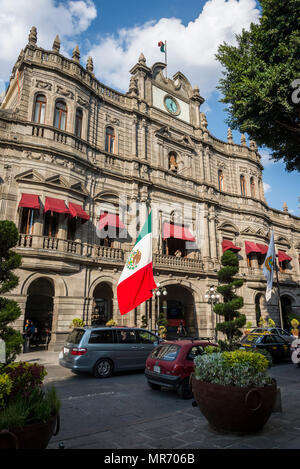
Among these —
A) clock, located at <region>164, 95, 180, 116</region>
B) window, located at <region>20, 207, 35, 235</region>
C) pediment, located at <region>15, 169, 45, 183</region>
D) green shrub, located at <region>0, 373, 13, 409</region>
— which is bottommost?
green shrub, located at <region>0, 373, 13, 409</region>

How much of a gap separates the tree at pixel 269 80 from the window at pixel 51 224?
11351mm

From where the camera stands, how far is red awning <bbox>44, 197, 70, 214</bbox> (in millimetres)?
16844

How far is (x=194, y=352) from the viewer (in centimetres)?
948

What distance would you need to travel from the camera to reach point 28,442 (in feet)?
11.3

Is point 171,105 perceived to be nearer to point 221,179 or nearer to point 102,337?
point 221,179

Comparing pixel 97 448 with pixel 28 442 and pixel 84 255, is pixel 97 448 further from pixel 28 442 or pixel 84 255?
pixel 84 255

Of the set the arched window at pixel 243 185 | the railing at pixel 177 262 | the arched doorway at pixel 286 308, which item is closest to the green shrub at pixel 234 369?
the railing at pixel 177 262

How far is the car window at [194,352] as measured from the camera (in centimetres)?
920

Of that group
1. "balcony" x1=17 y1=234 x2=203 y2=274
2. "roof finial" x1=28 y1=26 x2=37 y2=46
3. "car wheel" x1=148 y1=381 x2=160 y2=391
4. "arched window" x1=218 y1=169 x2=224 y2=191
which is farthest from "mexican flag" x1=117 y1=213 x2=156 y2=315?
"arched window" x1=218 y1=169 x2=224 y2=191

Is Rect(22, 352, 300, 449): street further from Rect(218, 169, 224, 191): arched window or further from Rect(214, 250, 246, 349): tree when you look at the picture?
Rect(218, 169, 224, 191): arched window

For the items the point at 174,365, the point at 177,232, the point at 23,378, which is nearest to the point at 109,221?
the point at 177,232

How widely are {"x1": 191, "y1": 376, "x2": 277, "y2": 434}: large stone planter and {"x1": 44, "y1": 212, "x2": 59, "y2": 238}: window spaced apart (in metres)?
14.7

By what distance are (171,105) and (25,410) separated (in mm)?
27872

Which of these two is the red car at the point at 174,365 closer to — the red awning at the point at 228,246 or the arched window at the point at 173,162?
the red awning at the point at 228,246
